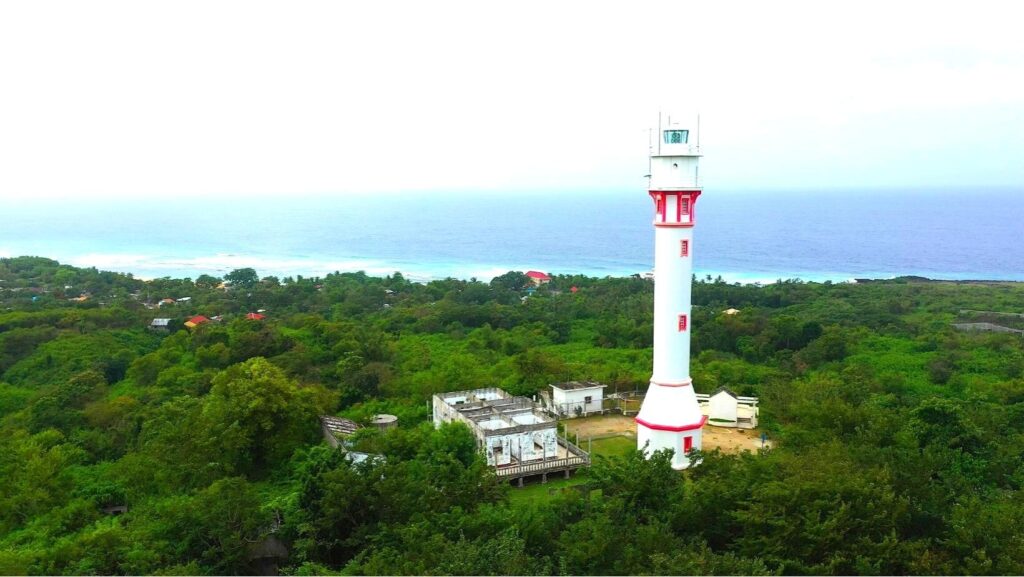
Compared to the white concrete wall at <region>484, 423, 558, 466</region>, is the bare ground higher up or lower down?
lower down

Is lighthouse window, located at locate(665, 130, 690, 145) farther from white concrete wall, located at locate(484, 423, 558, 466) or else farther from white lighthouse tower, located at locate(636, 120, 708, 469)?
white concrete wall, located at locate(484, 423, 558, 466)

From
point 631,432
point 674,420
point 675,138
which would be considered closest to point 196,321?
point 631,432

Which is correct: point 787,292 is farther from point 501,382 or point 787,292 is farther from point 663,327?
point 663,327

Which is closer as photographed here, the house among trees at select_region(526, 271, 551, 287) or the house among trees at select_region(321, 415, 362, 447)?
the house among trees at select_region(321, 415, 362, 447)

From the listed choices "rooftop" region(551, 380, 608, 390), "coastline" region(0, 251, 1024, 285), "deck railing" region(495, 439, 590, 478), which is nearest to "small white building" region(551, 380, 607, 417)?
"rooftop" region(551, 380, 608, 390)

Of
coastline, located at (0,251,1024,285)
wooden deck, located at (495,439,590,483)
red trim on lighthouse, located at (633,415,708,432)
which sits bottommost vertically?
coastline, located at (0,251,1024,285)

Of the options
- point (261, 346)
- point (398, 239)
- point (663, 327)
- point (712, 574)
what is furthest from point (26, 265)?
point (712, 574)

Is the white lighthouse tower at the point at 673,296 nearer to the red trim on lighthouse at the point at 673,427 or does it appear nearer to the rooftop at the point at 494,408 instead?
the red trim on lighthouse at the point at 673,427
